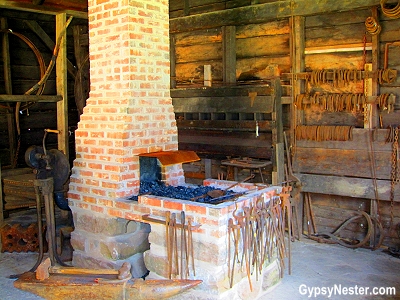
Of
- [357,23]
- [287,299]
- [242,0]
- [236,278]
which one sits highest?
[242,0]

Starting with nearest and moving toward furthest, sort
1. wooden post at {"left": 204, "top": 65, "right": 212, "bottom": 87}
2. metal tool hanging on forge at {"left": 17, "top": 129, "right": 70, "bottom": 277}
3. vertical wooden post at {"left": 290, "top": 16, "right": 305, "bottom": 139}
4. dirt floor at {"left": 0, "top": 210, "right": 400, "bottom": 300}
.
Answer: dirt floor at {"left": 0, "top": 210, "right": 400, "bottom": 300} → metal tool hanging on forge at {"left": 17, "top": 129, "right": 70, "bottom": 277} → vertical wooden post at {"left": 290, "top": 16, "right": 305, "bottom": 139} → wooden post at {"left": 204, "top": 65, "right": 212, "bottom": 87}

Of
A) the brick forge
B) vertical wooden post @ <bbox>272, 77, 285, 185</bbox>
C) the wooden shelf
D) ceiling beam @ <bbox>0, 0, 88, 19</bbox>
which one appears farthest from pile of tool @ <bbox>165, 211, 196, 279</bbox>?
ceiling beam @ <bbox>0, 0, 88, 19</bbox>

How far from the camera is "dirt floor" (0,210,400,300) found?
4500 millimetres

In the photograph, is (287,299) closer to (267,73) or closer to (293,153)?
(293,153)

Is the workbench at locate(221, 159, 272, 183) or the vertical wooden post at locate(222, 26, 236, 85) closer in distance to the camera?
the workbench at locate(221, 159, 272, 183)

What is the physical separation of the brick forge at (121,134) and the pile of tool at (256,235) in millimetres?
159

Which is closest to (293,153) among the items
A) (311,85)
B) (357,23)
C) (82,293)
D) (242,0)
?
(311,85)

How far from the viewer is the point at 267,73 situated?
6605 mm

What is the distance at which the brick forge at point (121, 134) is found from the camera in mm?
4688

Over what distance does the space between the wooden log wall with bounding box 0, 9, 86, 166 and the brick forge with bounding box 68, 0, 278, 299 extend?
2825 mm

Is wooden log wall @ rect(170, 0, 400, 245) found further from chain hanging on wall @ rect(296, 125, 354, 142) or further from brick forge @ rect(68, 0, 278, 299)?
brick forge @ rect(68, 0, 278, 299)

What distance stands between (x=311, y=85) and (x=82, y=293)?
13.9 ft

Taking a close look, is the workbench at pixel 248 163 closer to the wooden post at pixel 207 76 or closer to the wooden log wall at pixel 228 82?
the wooden log wall at pixel 228 82

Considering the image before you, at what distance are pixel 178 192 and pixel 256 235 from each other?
869 mm
